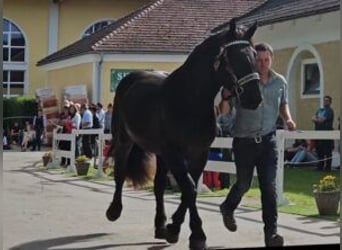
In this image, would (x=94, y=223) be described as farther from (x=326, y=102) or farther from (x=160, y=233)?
(x=326, y=102)

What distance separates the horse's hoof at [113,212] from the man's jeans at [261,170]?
2.58 feet

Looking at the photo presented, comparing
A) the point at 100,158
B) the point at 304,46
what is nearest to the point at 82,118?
the point at 100,158

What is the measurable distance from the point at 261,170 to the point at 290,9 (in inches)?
81.1

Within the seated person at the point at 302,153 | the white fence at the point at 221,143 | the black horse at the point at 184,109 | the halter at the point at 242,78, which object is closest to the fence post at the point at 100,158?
the white fence at the point at 221,143

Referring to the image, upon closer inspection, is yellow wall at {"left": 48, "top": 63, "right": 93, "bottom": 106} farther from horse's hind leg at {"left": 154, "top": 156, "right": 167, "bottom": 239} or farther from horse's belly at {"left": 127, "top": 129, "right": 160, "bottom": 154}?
horse's hind leg at {"left": 154, "top": 156, "right": 167, "bottom": 239}

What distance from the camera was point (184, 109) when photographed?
555 centimetres

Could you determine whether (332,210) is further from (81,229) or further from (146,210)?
(81,229)

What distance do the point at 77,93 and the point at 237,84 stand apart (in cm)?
126

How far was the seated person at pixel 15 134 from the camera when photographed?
17.6ft

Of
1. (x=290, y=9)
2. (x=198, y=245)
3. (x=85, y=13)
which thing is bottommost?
(x=198, y=245)

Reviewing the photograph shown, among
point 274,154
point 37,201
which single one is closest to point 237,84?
point 274,154

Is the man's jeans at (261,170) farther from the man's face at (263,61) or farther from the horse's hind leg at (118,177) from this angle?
the horse's hind leg at (118,177)

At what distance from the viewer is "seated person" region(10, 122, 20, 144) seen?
17.6 ft

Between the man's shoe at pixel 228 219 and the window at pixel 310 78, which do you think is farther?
the window at pixel 310 78
